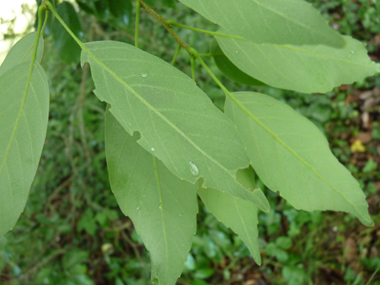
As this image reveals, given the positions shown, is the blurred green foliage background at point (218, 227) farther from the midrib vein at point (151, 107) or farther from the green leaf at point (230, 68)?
the midrib vein at point (151, 107)

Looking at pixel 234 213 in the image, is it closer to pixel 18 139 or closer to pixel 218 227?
pixel 18 139

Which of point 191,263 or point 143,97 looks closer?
point 143,97

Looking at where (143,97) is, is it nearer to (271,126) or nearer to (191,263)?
(271,126)

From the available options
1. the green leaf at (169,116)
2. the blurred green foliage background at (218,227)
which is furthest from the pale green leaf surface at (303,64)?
the blurred green foliage background at (218,227)

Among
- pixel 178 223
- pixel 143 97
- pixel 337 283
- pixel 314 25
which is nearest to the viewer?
pixel 314 25

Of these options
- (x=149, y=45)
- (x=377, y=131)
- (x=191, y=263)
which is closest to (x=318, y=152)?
(x=191, y=263)
